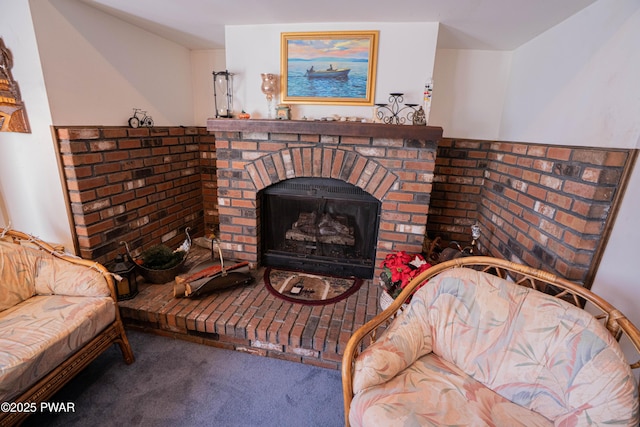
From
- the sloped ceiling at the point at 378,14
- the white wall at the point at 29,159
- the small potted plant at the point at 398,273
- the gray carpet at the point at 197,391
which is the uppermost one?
the sloped ceiling at the point at 378,14

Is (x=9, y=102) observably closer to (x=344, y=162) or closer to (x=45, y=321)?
(x=45, y=321)

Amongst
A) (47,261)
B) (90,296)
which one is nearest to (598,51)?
(90,296)

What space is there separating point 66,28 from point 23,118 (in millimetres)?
630

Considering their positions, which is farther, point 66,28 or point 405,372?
point 66,28

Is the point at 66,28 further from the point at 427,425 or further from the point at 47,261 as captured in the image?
the point at 427,425

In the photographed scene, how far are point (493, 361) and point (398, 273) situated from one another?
2.35 ft

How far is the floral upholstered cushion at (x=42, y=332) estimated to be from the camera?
3.79 ft

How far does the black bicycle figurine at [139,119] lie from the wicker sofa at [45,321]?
1091 millimetres

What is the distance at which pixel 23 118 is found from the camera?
1.79 m

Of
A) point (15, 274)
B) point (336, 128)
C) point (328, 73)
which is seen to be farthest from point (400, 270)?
point (15, 274)

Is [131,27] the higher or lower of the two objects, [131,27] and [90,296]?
the higher

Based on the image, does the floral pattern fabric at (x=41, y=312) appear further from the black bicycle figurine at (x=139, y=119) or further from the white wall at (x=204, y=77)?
the white wall at (x=204, y=77)

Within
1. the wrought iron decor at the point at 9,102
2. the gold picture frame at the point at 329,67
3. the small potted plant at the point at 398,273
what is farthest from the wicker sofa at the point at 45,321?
the gold picture frame at the point at 329,67

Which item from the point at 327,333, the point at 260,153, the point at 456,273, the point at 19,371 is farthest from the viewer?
the point at 260,153
